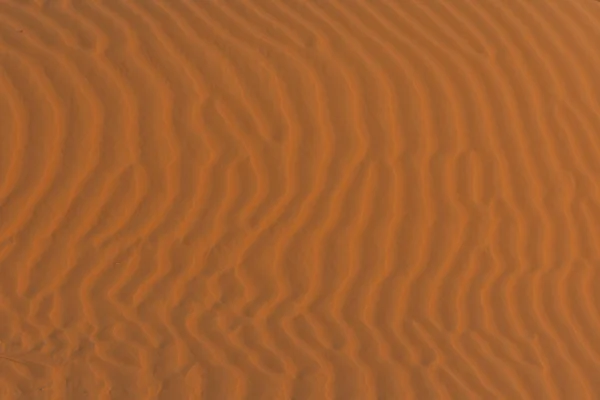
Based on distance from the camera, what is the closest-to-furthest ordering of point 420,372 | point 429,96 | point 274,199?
point 420,372 → point 274,199 → point 429,96

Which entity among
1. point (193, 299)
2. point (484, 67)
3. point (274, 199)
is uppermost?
point (484, 67)

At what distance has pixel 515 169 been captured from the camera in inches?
234

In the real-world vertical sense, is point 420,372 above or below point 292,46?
below

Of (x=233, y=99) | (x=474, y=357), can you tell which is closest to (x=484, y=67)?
(x=233, y=99)

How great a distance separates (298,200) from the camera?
18.8 ft

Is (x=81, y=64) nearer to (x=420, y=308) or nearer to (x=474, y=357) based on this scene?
(x=420, y=308)

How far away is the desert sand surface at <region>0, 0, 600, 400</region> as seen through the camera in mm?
5008

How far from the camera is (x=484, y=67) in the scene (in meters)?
6.32

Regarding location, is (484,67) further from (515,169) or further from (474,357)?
(474,357)

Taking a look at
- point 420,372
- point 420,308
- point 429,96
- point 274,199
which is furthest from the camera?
point 429,96

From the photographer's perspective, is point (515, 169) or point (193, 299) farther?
point (515, 169)

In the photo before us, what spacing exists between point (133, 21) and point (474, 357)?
3446mm

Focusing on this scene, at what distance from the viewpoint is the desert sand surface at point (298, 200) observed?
5.01 m

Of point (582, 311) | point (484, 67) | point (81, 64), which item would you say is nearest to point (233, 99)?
point (81, 64)
